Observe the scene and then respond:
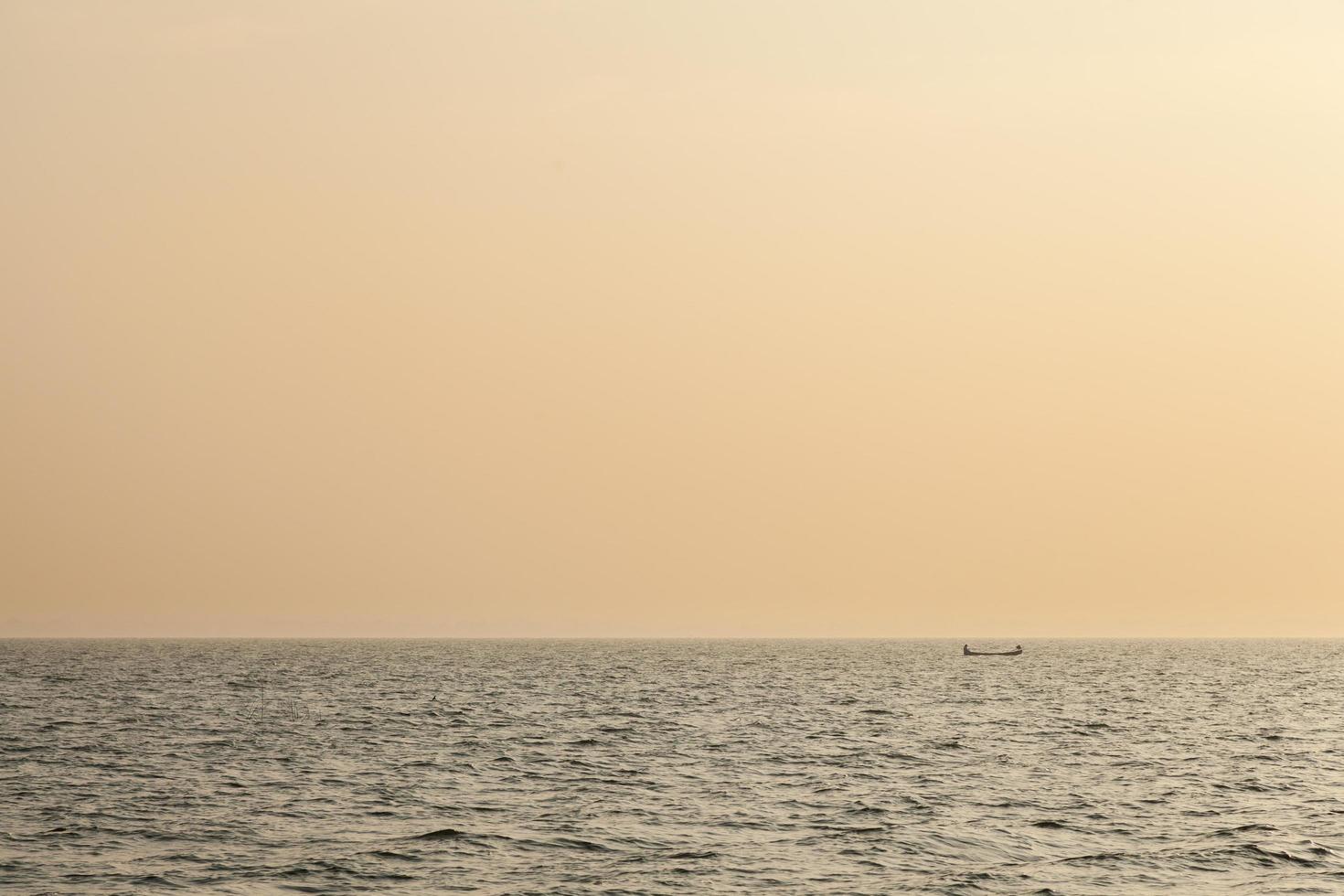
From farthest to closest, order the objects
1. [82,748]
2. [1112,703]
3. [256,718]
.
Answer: [1112,703]
[256,718]
[82,748]

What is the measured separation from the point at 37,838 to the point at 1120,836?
1223 inches

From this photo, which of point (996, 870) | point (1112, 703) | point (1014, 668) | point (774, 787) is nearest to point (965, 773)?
point (774, 787)

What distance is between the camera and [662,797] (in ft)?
156

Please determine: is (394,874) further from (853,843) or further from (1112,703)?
(1112,703)

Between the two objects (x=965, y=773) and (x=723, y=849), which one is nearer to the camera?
(x=723, y=849)

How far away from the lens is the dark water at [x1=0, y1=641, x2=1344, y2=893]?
1368 inches

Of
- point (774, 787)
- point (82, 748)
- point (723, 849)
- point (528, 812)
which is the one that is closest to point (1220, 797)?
point (774, 787)

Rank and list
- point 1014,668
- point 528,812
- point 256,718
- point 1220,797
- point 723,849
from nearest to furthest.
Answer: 1. point 723,849
2. point 528,812
3. point 1220,797
4. point 256,718
5. point 1014,668

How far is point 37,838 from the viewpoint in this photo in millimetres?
38281

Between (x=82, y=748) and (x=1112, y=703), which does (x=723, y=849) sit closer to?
(x=82, y=748)

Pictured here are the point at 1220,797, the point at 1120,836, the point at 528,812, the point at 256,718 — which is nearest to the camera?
the point at 1120,836

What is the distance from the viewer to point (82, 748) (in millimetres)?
61000

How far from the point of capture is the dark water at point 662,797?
34.8m

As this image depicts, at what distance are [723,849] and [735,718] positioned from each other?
45217mm
